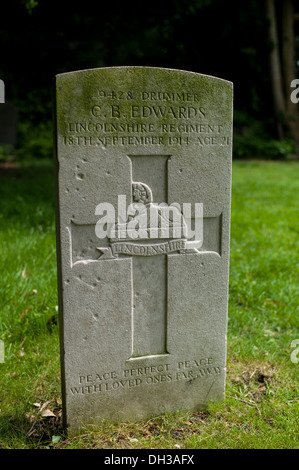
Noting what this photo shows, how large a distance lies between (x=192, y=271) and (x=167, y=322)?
33 cm

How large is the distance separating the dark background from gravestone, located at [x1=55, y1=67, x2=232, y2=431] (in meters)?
9.93

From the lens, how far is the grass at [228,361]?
269 cm

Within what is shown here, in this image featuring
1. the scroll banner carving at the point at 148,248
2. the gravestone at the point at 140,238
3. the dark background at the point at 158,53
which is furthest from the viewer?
the dark background at the point at 158,53

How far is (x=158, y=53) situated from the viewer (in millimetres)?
17281

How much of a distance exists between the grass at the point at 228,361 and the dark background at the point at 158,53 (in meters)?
7.56

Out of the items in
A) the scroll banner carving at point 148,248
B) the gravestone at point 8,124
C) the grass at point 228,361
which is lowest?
the grass at point 228,361

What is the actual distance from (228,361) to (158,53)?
51.5ft

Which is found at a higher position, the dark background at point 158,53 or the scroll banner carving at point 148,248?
the dark background at point 158,53

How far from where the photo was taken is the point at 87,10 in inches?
432

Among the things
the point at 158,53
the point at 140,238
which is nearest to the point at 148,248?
the point at 140,238

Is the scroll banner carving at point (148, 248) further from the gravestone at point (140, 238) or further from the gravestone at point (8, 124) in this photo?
the gravestone at point (8, 124)

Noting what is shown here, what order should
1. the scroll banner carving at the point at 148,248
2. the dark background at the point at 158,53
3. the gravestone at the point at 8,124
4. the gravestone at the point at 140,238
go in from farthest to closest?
the gravestone at the point at 8,124
the dark background at the point at 158,53
the scroll banner carving at the point at 148,248
the gravestone at the point at 140,238

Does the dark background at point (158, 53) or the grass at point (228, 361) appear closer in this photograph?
the grass at point (228, 361)

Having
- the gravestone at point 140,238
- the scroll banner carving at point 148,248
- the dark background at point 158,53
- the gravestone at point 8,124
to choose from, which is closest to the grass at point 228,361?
the gravestone at point 140,238
